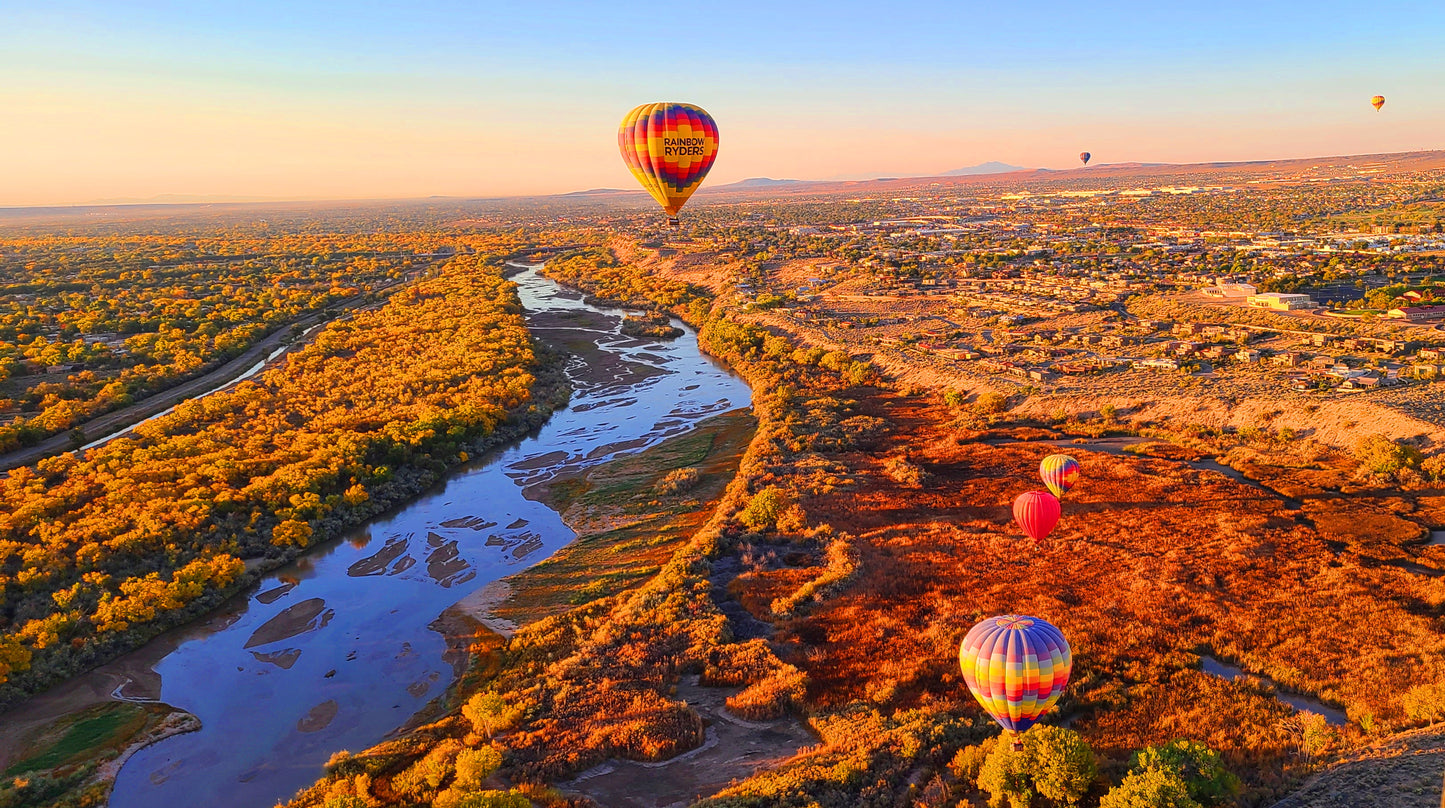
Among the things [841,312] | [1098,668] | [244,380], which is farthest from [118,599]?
[841,312]

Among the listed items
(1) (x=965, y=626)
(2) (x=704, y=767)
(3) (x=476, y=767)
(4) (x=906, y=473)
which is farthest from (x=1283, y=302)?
(3) (x=476, y=767)

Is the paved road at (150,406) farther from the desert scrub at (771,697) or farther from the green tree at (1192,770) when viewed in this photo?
the green tree at (1192,770)

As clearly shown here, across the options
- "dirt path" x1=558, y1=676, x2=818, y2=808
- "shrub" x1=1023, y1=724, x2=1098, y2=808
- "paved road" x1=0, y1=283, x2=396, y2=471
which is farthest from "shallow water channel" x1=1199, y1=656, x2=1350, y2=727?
"paved road" x1=0, y1=283, x2=396, y2=471

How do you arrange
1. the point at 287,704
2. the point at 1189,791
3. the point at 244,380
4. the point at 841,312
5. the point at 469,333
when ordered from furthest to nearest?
the point at 841,312 → the point at 469,333 → the point at 244,380 → the point at 287,704 → the point at 1189,791

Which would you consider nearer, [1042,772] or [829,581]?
[1042,772]

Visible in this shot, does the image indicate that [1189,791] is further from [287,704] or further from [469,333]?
[469,333]

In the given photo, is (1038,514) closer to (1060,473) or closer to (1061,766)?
(1060,473)
